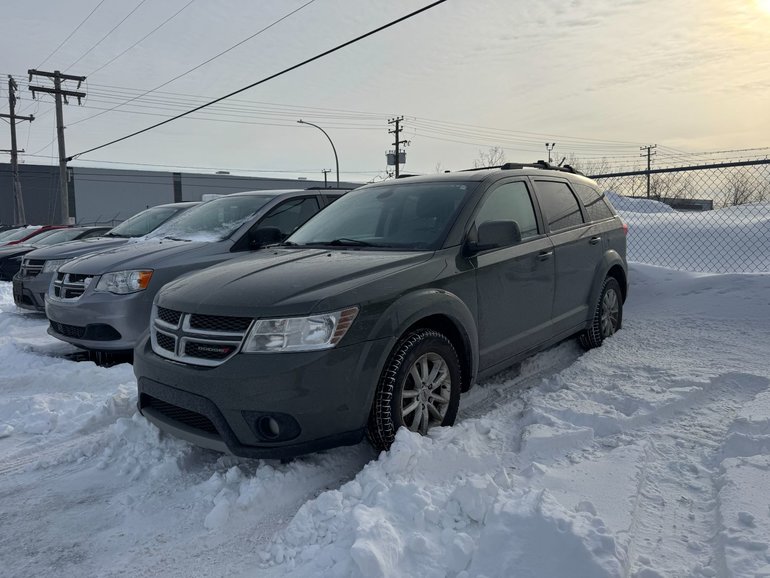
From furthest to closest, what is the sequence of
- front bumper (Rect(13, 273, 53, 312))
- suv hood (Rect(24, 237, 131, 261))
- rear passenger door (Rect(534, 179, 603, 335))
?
1. front bumper (Rect(13, 273, 53, 312))
2. suv hood (Rect(24, 237, 131, 261))
3. rear passenger door (Rect(534, 179, 603, 335))

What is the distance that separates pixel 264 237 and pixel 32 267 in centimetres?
439

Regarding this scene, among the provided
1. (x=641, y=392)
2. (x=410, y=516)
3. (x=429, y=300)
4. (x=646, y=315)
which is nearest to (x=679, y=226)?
(x=646, y=315)

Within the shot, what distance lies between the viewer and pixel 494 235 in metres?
3.46

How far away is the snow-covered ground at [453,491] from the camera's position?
2.17 metres

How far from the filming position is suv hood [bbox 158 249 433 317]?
278 centimetres

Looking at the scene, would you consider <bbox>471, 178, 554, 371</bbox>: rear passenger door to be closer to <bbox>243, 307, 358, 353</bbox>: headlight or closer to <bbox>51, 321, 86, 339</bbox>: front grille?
<bbox>243, 307, 358, 353</bbox>: headlight

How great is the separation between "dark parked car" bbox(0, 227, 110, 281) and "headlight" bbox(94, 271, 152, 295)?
7.42 meters

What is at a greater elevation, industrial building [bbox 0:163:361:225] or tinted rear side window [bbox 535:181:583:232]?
industrial building [bbox 0:163:361:225]

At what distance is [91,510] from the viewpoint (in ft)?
9.40

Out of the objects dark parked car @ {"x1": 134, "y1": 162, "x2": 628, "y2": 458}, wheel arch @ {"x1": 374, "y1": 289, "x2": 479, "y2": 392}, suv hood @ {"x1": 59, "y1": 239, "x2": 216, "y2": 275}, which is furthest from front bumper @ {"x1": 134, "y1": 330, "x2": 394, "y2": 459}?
suv hood @ {"x1": 59, "y1": 239, "x2": 216, "y2": 275}

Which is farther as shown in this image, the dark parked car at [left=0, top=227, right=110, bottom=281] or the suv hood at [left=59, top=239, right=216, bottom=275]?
the dark parked car at [left=0, top=227, right=110, bottom=281]

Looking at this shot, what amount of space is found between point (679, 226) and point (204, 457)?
8534mm

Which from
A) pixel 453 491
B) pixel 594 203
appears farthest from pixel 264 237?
pixel 453 491

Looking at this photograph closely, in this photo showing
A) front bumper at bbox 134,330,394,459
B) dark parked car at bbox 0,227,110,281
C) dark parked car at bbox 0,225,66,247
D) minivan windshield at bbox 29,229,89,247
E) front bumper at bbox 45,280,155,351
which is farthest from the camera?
dark parked car at bbox 0,225,66,247
